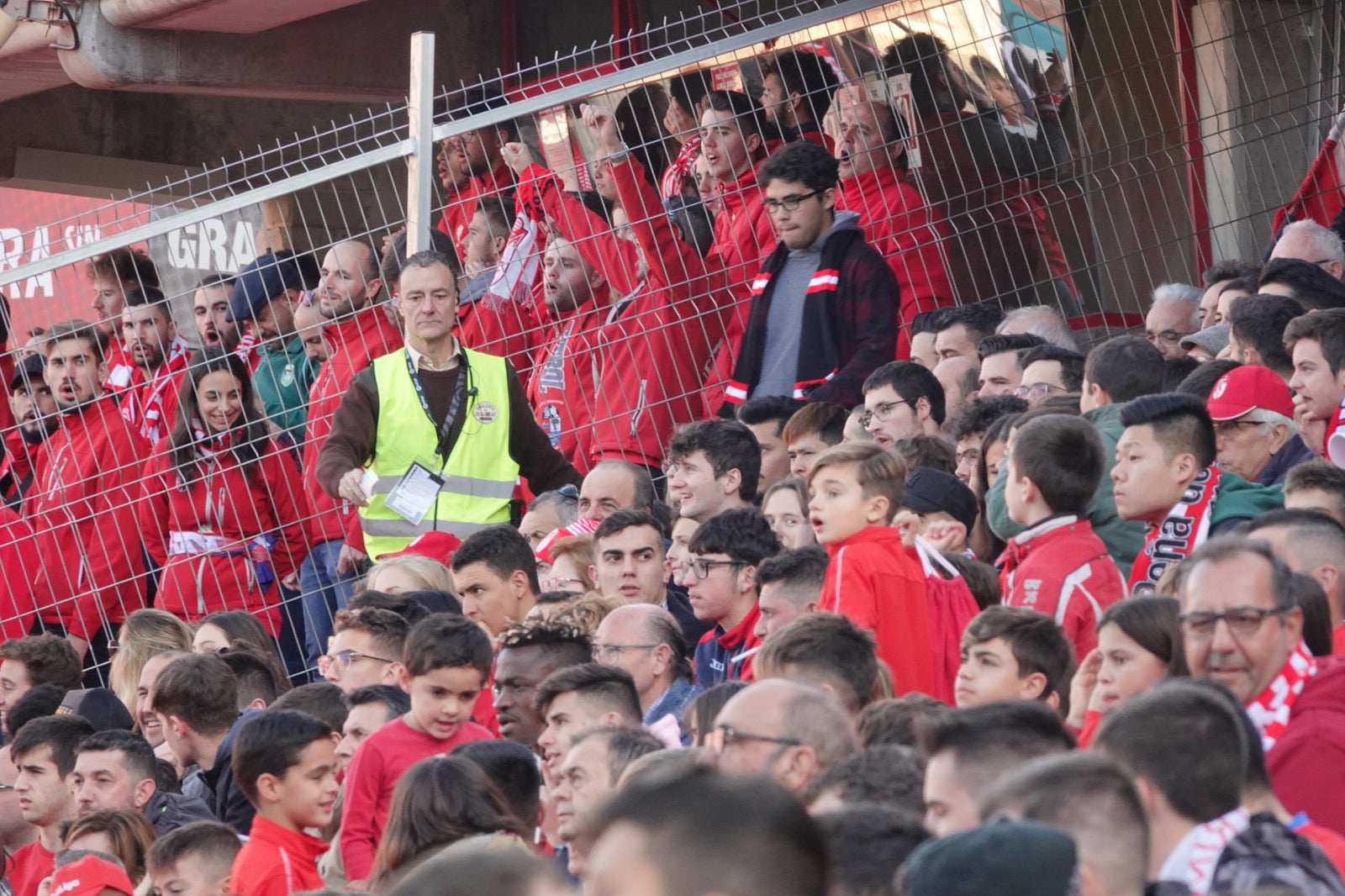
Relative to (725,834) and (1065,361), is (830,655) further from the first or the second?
(1065,361)

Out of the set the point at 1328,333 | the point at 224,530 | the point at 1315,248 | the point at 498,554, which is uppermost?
the point at 224,530

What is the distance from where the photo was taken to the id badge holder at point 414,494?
327 inches

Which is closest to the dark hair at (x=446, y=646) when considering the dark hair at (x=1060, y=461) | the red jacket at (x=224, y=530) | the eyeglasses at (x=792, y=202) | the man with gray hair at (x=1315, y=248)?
the dark hair at (x=1060, y=461)

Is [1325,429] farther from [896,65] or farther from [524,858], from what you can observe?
[524,858]

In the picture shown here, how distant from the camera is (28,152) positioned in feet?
51.4

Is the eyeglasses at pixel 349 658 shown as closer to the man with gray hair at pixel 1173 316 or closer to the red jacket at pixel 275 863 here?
the red jacket at pixel 275 863

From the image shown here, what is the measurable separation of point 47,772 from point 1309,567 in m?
4.51

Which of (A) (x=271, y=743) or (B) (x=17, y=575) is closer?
(A) (x=271, y=743)

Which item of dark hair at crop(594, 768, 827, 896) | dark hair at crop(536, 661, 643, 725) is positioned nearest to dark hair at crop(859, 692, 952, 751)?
dark hair at crop(536, 661, 643, 725)

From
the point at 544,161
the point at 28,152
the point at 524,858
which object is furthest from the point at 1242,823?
the point at 28,152

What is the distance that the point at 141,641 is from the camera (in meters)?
8.32

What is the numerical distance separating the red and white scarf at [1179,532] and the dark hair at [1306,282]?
1986mm

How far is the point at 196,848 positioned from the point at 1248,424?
141 inches

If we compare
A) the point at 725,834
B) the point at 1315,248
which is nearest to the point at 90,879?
the point at 725,834
